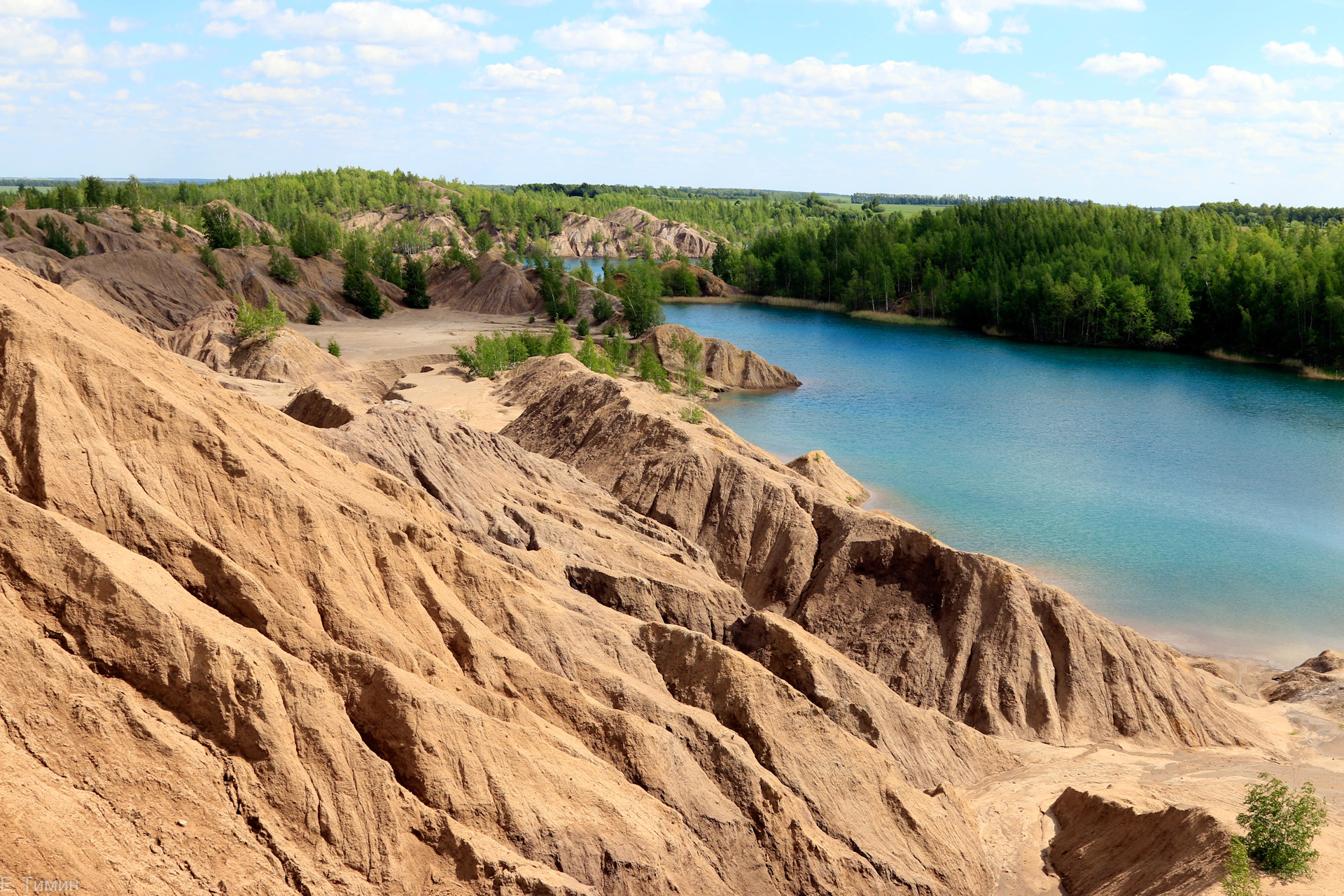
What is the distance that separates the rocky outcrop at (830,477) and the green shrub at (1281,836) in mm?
28230

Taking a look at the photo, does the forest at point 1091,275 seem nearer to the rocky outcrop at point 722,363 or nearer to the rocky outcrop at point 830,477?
the rocky outcrop at point 722,363

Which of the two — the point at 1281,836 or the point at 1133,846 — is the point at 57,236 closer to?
the point at 1133,846

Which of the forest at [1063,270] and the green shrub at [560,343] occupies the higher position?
the forest at [1063,270]

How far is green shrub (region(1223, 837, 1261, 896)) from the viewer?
13797mm

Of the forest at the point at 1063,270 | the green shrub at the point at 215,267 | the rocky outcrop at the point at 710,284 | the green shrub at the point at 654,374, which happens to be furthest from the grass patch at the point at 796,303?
the green shrub at the point at 215,267

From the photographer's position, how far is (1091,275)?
100750 mm

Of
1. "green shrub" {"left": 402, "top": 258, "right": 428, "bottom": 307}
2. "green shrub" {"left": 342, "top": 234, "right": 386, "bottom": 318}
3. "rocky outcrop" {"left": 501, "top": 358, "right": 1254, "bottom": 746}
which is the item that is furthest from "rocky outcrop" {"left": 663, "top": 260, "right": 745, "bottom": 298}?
"rocky outcrop" {"left": 501, "top": 358, "right": 1254, "bottom": 746}

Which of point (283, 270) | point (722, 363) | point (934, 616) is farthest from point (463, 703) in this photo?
point (283, 270)

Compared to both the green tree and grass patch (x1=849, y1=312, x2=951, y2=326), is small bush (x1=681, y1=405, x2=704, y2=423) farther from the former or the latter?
the green tree

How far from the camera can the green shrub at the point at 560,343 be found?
7081 centimetres

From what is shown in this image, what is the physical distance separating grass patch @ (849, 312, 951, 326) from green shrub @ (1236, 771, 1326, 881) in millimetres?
104015

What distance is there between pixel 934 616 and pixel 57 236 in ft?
292

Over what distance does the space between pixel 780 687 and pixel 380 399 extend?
44.2m

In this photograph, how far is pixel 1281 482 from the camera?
174 ft
